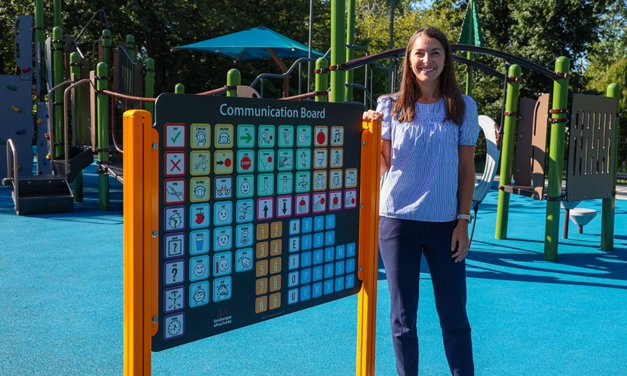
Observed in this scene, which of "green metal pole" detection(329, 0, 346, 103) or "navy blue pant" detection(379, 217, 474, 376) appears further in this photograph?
"green metal pole" detection(329, 0, 346, 103)

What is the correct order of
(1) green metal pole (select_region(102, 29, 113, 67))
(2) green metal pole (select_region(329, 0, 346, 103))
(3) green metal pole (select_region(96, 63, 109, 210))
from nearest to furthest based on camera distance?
(2) green metal pole (select_region(329, 0, 346, 103)), (3) green metal pole (select_region(96, 63, 109, 210)), (1) green metal pole (select_region(102, 29, 113, 67))

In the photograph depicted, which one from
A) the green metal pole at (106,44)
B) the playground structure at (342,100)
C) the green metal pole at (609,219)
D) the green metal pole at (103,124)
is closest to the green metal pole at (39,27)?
the playground structure at (342,100)

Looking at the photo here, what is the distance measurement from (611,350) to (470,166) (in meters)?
1.75

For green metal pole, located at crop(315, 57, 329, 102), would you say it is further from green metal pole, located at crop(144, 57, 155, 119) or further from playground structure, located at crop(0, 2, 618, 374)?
green metal pole, located at crop(144, 57, 155, 119)

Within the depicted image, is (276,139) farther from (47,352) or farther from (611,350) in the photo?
(611,350)

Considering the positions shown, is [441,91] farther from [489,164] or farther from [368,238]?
[489,164]

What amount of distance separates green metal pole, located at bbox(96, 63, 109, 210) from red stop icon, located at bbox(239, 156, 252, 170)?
6.76 m

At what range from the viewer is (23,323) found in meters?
3.32

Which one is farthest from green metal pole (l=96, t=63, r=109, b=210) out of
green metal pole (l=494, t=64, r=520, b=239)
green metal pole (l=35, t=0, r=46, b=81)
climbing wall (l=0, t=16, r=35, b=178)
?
green metal pole (l=494, t=64, r=520, b=239)

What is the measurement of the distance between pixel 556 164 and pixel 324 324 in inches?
136

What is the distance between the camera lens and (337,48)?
475 centimetres

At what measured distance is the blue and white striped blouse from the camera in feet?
7.25

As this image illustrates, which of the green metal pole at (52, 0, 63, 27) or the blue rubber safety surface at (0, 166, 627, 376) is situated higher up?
the green metal pole at (52, 0, 63, 27)

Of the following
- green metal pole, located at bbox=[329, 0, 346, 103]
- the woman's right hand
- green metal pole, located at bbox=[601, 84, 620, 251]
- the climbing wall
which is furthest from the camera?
the climbing wall
